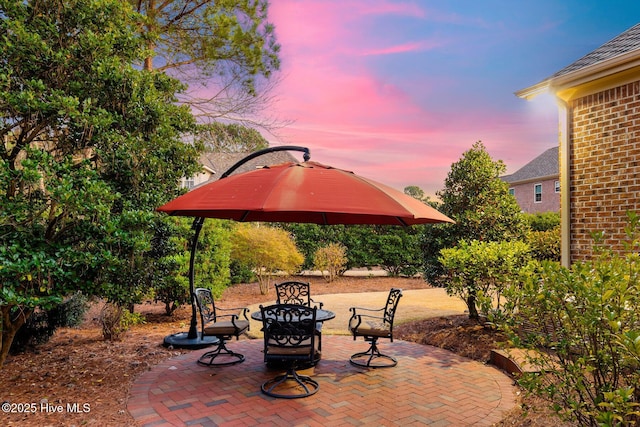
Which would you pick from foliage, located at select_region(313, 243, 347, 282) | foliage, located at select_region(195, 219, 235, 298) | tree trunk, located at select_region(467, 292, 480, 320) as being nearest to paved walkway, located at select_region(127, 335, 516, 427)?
tree trunk, located at select_region(467, 292, 480, 320)

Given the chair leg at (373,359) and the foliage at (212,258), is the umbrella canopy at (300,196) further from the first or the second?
the foliage at (212,258)

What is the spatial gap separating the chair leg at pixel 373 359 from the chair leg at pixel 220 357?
1682 millimetres

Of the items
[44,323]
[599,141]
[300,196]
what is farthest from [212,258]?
[599,141]

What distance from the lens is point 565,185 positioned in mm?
6719

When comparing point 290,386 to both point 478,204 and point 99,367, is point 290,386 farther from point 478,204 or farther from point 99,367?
point 478,204

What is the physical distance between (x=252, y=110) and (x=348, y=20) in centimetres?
561

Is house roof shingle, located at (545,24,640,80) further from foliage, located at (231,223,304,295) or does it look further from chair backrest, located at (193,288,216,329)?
foliage, located at (231,223,304,295)

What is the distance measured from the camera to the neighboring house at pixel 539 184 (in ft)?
98.6

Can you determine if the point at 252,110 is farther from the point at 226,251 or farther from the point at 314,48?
the point at 226,251

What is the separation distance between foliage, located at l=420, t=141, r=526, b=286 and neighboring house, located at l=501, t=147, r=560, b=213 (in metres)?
23.4

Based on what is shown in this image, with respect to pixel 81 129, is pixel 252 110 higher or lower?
higher

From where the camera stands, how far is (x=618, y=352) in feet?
8.24

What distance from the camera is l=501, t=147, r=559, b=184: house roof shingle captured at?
102 feet

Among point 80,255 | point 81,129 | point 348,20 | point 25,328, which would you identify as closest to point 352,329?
point 80,255
